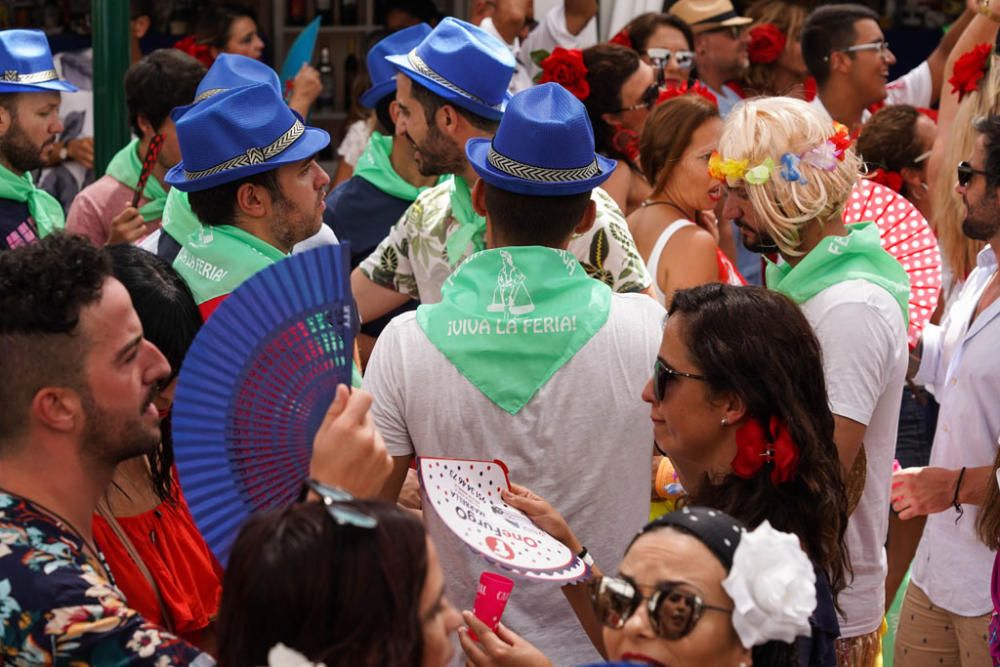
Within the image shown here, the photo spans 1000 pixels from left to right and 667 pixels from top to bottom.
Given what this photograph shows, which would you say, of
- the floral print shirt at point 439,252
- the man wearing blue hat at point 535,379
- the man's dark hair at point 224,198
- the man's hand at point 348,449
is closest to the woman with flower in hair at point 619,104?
the floral print shirt at point 439,252

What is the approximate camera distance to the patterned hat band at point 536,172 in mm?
2543

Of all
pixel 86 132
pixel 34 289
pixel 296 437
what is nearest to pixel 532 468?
pixel 296 437

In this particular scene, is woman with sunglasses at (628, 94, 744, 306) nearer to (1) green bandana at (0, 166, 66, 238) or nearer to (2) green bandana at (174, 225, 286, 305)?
(2) green bandana at (174, 225, 286, 305)

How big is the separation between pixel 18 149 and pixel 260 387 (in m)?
2.96

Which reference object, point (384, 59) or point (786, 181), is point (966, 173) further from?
point (384, 59)

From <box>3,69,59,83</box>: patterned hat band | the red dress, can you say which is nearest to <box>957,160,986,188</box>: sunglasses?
the red dress

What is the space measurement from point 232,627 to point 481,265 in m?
1.11

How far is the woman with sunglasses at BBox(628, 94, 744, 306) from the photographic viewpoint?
392 centimetres

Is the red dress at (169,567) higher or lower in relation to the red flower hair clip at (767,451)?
lower

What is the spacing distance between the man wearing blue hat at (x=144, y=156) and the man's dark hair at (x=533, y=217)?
2.24m

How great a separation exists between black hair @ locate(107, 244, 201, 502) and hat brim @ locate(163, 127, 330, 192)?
648mm

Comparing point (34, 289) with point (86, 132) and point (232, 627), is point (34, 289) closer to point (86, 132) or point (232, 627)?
point (232, 627)

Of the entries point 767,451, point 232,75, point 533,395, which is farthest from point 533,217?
point 232,75

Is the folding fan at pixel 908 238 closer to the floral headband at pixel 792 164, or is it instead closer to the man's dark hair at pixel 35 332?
the floral headband at pixel 792 164
